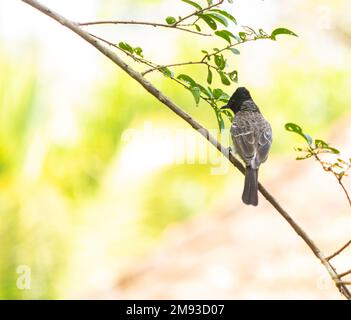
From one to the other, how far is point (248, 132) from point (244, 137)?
0.05 m

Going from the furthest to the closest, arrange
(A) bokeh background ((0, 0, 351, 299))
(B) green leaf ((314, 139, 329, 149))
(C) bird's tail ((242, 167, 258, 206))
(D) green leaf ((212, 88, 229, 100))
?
(A) bokeh background ((0, 0, 351, 299)) → (C) bird's tail ((242, 167, 258, 206)) → (D) green leaf ((212, 88, 229, 100)) → (B) green leaf ((314, 139, 329, 149))

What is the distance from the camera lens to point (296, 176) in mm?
9688

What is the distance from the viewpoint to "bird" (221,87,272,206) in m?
3.36

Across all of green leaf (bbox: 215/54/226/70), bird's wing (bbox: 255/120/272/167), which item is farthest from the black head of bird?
green leaf (bbox: 215/54/226/70)

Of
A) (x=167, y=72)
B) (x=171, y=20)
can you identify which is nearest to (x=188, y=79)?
(x=167, y=72)

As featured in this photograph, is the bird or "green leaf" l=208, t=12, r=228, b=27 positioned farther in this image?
the bird

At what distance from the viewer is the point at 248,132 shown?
355 centimetres

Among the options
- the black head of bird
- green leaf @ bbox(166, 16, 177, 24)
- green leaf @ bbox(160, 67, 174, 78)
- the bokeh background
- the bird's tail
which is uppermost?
the bokeh background

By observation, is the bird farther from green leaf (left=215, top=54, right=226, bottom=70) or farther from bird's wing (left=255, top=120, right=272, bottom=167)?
green leaf (left=215, top=54, right=226, bottom=70)

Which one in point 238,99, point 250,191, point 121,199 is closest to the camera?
point 250,191

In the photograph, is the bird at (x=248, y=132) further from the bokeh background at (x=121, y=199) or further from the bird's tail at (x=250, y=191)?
the bokeh background at (x=121, y=199)

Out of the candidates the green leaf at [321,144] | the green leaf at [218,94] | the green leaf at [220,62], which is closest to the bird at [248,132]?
the green leaf at [218,94]

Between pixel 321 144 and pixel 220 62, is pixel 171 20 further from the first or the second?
pixel 321 144
